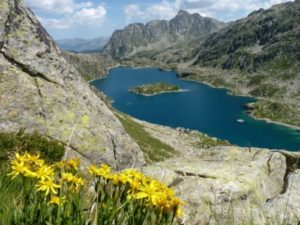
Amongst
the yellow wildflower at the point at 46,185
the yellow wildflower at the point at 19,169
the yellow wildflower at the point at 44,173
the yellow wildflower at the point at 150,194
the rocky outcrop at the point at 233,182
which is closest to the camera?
the yellow wildflower at the point at 150,194

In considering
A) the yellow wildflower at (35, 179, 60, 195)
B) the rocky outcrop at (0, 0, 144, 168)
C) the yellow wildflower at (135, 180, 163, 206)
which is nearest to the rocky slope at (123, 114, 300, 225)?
the rocky outcrop at (0, 0, 144, 168)

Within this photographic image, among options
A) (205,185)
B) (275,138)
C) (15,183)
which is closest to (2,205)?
(15,183)

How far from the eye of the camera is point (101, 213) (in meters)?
4.39

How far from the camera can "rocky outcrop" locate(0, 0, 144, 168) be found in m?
15.4

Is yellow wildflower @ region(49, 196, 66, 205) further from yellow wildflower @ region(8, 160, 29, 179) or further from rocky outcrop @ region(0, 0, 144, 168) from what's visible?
rocky outcrop @ region(0, 0, 144, 168)

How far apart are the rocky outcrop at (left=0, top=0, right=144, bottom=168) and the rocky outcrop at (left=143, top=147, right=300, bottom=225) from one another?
2.66m

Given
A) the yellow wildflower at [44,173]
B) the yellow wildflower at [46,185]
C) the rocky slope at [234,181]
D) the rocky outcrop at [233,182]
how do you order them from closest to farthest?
1. the yellow wildflower at [46,185]
2. the yellow wildflower at [44,173]
3. the rocky slope at [234,181]
4. the rocky outcrop at [233,182]

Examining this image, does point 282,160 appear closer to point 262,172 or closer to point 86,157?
point 262,172

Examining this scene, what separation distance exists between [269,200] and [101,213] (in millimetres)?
7997

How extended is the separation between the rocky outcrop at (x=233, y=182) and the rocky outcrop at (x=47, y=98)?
→ 2.66 m

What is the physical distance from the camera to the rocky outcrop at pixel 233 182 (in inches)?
413

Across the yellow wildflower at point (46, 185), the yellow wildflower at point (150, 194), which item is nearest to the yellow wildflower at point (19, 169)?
the yellow wildflower at point (46, 185)

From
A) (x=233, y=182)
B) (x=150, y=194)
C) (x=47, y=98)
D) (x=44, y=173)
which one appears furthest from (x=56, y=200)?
(x=47, y=98)

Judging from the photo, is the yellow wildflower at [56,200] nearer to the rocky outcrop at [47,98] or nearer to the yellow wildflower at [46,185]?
the yellow wildflower at [46,185]
